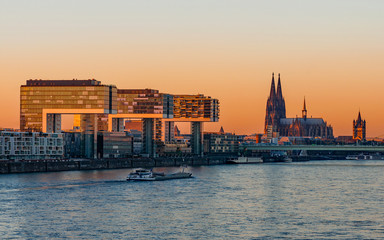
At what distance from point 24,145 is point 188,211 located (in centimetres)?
12244

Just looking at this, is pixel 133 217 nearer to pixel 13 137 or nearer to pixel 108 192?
pixel 108 192

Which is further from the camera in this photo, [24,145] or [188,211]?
[24,145]

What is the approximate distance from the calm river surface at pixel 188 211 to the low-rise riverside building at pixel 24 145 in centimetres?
7592

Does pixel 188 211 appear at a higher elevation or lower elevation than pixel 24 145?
lower

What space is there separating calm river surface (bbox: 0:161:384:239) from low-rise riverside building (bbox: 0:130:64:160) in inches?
2989

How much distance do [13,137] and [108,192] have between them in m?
95.6

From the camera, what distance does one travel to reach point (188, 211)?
245 feet

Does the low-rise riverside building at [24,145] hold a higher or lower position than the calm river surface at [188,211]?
higher

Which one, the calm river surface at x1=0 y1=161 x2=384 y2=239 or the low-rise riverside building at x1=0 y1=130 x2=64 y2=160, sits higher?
the low-rise riverside building at x1=0 y1=130 x2=64 y2=160

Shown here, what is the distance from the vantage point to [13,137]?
185 meters

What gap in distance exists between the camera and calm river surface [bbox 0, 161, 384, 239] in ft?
198

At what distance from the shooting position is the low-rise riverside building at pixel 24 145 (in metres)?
182

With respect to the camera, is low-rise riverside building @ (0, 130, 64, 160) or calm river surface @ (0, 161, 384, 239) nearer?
calm river surface @ (0, 161, 384, 239)

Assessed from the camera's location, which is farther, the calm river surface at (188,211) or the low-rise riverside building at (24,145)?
the low-rise riverside building at (24,145)
